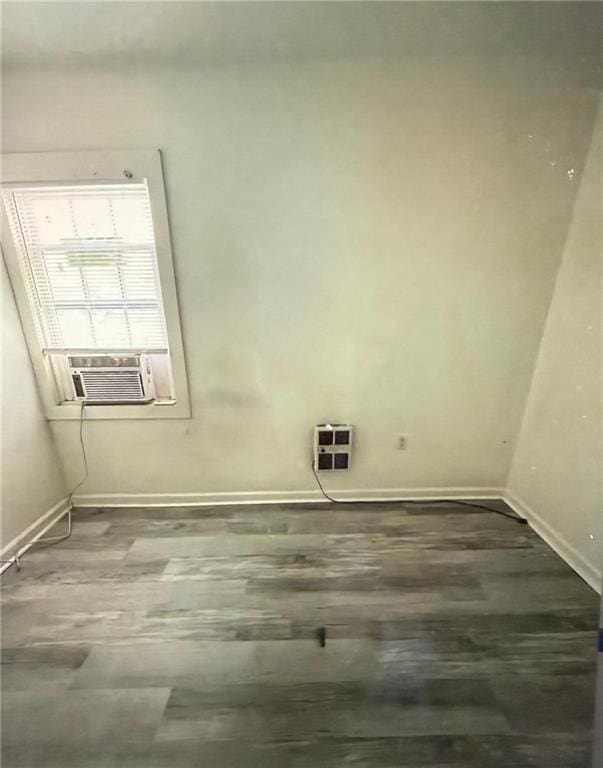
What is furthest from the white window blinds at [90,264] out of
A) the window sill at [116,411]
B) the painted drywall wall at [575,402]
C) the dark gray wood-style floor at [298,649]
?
the painted drywall wall at [575,402]

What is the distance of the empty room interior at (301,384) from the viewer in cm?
124

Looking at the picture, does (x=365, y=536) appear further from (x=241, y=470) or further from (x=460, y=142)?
(x=460, y=142)

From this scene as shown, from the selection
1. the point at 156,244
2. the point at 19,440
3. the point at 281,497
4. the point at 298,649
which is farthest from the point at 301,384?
the point at 19,440

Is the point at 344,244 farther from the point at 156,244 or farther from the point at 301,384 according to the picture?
the point at 156,244

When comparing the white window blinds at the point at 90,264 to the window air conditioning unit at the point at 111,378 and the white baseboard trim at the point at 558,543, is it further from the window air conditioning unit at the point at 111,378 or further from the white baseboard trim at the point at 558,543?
the white baseboard trim at the point at 558,543

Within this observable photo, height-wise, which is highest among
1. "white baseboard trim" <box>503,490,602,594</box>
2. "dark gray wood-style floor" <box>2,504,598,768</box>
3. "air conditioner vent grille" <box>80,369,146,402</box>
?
"air conditioner vent grille" <box>80,369,146,402</box>

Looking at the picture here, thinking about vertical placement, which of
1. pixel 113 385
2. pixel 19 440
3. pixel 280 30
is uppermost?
pixel 280 30

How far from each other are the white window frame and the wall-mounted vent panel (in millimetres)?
790

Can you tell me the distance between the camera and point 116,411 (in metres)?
2.08

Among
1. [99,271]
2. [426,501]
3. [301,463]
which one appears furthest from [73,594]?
[426,501]

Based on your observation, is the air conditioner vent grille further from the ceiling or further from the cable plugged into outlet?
the ceiling

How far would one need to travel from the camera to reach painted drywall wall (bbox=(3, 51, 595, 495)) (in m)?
1.65

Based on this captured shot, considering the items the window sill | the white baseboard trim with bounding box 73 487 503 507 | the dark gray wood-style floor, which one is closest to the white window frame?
the window sill

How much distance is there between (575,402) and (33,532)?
2.93 m
